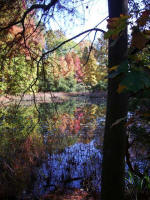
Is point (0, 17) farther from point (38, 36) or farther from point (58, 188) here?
point (58, 188)

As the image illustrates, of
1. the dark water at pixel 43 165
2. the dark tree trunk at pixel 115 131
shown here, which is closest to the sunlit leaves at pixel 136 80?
the dark tree trunk at pixel 115 131

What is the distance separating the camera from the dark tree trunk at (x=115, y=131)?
159 cm

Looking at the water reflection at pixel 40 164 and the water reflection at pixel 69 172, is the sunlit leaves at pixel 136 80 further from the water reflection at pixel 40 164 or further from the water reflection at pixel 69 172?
the water reflection at pixel 69 172

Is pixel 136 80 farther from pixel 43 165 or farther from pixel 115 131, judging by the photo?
pixel 43 165

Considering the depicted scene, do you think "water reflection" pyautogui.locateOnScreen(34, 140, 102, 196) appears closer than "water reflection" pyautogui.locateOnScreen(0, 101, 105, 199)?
No

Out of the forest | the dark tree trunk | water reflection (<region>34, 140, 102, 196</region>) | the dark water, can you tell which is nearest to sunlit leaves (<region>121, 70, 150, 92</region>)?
the forest

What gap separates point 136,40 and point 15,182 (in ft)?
11.1

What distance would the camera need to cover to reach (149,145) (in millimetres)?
2732

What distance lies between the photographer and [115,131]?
163cm

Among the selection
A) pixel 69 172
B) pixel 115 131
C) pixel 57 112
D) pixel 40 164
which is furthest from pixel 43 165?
pixel 115 131

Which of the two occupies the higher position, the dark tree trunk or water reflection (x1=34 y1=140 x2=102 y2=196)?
the dark tree trunk

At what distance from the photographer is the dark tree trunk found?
159 cm

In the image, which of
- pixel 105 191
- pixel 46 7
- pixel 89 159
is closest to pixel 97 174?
pixel 89 159

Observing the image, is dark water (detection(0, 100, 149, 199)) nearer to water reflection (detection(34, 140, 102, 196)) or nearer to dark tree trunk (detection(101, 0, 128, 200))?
water reflection (detection(34, 140, 102, 196))
